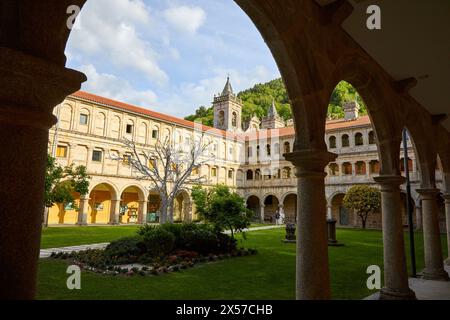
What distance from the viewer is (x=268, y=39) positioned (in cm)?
370

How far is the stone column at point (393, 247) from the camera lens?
538 centimetres

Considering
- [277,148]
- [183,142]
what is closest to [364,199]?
[277,148]

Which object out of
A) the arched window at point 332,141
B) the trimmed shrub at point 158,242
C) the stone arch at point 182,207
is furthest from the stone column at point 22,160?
the arched window at point 332,141

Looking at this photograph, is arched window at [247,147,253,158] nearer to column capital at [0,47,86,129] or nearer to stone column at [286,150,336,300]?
stone column at [286,150,336,300]

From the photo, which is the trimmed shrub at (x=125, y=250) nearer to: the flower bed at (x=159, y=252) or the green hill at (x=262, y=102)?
the flower bed at (x=159, y=252)

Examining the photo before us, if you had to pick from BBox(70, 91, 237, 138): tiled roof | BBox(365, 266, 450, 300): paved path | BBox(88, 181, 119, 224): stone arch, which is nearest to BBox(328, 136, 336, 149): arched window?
BBox(70, 91, 237, 138): tiled roof

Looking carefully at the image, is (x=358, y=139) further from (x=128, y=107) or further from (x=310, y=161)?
(x=310, y=161)

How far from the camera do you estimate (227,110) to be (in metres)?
48.7

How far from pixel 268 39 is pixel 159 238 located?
846 centimetres

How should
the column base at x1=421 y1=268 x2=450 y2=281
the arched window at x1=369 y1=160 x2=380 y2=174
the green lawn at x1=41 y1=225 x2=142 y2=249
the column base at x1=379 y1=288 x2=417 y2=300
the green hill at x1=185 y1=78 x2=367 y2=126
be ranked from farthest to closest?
the green hill at x1=185 y1=78 x2=367 y2=126 < the arched window at x1=369 y1=160 x2=380 y2=174 < the green lawn at x1=41 y1=225 x2=142 y2=249 < the column base at x1=421 y1=268 x2=450 y2=281 < the column base at x1=379 y1=288 x2=417 y2=300

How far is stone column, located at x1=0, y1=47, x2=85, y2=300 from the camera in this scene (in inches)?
66.9

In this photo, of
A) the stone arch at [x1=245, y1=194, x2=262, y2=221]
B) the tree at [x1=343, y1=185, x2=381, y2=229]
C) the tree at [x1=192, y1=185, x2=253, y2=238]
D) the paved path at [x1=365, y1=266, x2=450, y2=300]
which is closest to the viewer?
the paved path at [x1=365, y1=266, x2=450, y2=300]

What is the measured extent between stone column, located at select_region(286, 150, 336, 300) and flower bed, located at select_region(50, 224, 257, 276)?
224 inches
